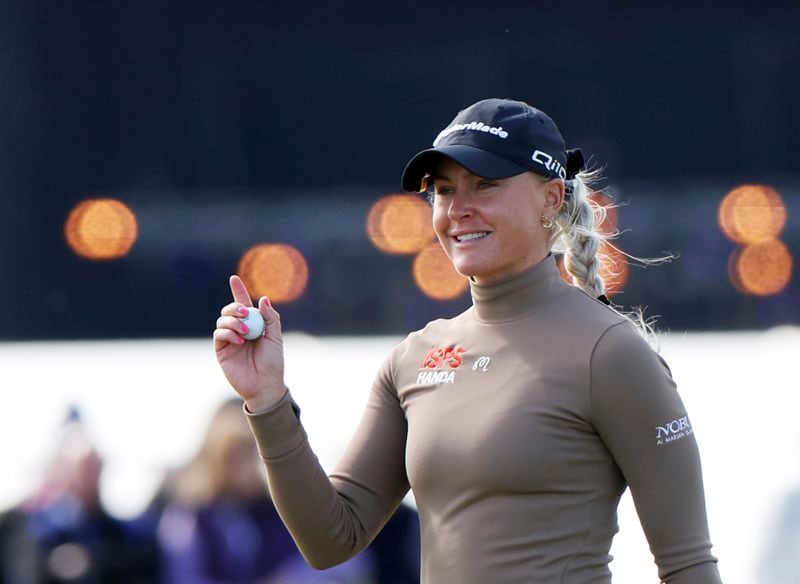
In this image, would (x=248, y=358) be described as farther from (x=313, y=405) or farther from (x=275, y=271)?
(x=275, y=271)

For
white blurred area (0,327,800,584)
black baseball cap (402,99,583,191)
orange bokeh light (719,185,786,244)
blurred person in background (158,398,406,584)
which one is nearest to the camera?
black baseball cap (402,99,583,191)

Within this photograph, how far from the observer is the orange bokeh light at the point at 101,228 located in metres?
4.49

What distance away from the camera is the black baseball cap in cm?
186

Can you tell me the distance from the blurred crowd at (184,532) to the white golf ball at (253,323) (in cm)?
229

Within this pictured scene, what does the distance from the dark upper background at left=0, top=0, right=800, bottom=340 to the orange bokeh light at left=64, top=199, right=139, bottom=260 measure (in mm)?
32

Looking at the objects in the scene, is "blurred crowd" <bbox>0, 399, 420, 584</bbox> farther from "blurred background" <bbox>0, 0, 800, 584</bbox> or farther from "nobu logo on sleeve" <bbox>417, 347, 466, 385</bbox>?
"nobu logo on sleeve" <bbox>417, 347, 466, 385</bbox>

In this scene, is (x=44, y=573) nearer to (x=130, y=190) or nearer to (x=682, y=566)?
(x=130, y=190)

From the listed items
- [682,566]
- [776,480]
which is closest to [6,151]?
[776,480]

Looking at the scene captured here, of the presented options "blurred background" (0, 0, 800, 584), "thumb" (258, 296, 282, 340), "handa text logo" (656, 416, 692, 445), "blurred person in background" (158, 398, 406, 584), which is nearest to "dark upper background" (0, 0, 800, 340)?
"blurred background" (0, 0, 800, 584)

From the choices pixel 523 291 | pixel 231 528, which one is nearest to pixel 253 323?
pixel 523 291

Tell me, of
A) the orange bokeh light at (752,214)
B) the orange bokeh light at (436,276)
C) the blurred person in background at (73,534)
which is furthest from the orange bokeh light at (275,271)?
the orange bokeh light at (752,214)

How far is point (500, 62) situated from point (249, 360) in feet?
9.06

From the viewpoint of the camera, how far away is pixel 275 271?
14.7 ft

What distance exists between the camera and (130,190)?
4527mm
